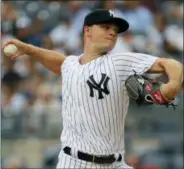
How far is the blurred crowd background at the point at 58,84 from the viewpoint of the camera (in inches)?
327

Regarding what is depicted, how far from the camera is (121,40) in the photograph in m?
9.30

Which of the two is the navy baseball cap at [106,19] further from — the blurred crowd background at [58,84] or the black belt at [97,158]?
the blurred crowd background at [58,84]

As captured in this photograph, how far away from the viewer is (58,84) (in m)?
9.35

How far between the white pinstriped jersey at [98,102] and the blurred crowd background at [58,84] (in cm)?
351

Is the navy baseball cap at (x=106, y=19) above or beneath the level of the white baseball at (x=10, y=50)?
above

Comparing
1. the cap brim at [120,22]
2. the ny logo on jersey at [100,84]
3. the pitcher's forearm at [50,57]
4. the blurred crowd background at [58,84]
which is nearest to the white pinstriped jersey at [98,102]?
the ny logo on jersey at [100,84]

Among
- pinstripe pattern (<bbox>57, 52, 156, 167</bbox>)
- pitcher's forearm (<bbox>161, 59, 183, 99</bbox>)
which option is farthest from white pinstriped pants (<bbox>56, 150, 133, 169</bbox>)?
pitcher's forearm (<bbox>161, 59, 183, 99</bbox>)

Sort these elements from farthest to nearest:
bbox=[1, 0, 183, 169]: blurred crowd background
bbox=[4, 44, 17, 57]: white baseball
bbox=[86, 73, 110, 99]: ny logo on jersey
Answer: bbox=[1, 0, 183, 169]: blurred crowd background → bbox=[4, 44, 17, 57]: white baseball → bbox=[86, 73, 110, 99]: ny logo on jersey

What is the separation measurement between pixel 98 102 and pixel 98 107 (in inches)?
1.4

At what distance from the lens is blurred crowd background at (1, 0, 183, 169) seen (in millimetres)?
8312

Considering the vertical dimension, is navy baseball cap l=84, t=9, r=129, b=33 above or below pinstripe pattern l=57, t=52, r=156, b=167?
above

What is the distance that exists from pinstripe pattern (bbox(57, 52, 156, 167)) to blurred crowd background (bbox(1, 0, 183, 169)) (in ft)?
11.5

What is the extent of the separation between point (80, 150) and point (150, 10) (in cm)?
595

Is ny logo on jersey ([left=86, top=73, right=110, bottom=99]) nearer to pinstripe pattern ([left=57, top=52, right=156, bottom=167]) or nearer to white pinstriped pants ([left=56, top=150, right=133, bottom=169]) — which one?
pinstripe pattern ([left=57, top=52, right=156, bottom=167])
